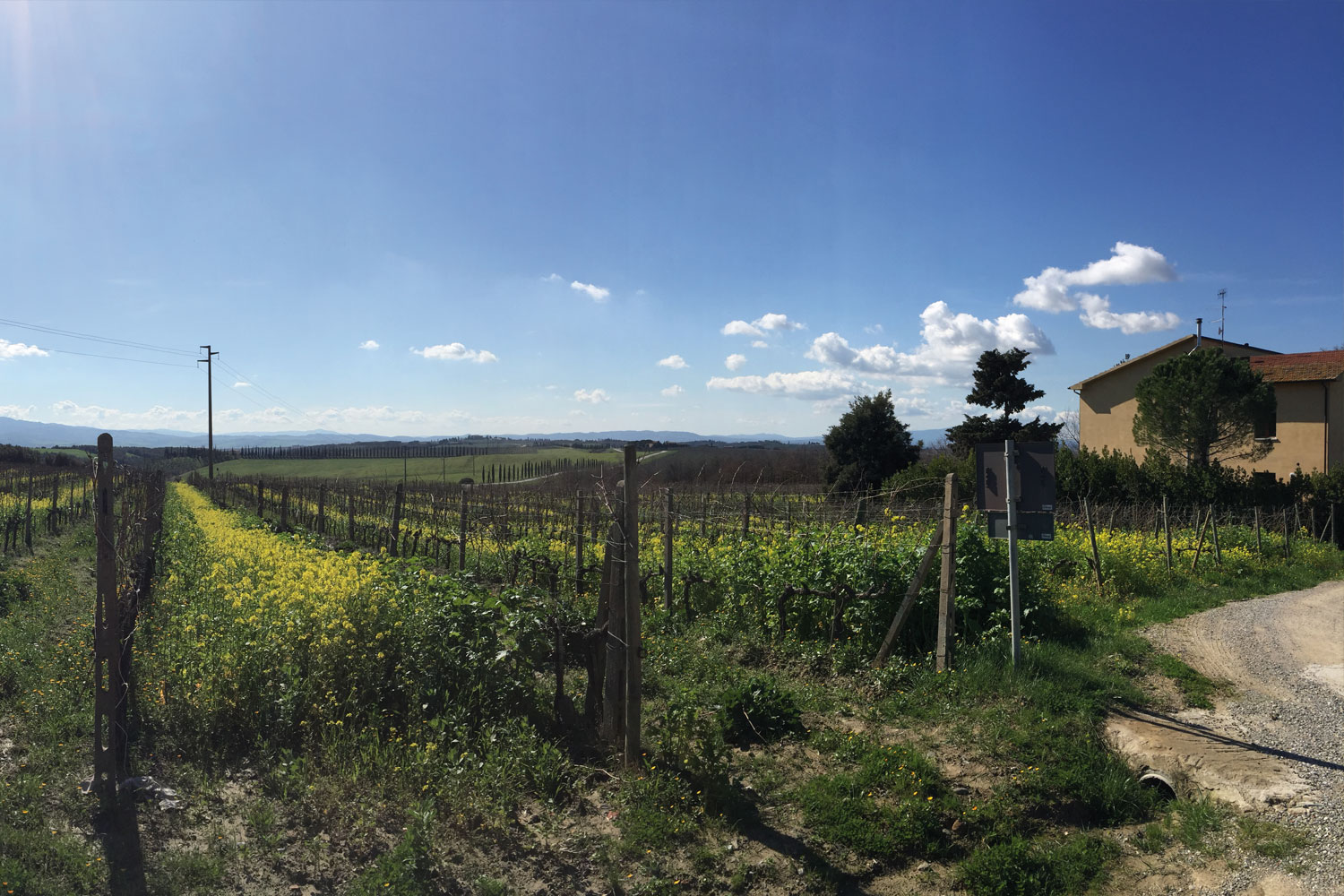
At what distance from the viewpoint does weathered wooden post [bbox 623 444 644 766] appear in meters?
5.56

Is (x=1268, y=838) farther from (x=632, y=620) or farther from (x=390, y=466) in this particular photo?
(x=390, y=466)

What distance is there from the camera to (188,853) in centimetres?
432

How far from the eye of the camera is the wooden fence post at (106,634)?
4.95 metres

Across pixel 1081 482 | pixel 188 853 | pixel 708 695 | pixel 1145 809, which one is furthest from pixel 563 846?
pixel 1081 482

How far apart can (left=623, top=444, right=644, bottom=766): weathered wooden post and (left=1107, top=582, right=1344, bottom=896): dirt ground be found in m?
3.19

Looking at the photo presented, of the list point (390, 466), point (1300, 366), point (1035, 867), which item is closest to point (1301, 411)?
Result: point (1300, 366)

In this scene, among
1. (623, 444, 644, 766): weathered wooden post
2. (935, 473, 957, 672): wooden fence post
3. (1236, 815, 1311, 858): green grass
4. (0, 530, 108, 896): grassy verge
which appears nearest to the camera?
(0, 530, 108, 896): grassy verge

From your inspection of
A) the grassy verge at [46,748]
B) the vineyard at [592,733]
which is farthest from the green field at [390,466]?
the vineyard at [592,733]

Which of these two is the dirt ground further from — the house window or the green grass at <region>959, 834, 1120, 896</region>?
the house window

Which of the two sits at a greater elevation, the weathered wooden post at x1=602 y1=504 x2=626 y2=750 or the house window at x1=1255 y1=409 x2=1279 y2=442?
the house window at x1=1255 y1=409 x2=1279 y2=442

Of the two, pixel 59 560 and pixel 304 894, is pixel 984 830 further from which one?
pixel 59 560

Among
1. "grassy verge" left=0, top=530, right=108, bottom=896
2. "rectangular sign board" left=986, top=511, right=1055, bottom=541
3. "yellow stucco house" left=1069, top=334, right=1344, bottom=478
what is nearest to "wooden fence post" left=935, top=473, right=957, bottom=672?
"rectangular sign board" left=986, top=511, right=1055, bottom=541

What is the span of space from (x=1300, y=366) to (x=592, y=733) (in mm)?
32003

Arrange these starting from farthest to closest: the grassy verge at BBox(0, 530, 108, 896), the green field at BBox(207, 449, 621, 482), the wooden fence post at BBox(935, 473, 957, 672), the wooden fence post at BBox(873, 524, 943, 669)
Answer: the green field at BBox(207, 449, 621, 482), the wooden fence post at BBox(873, 524, 943, 669), the wooden fence post at BBox(935, 473, 957, 672), the grassy verge at BBox(0, 530, 108, 896)
